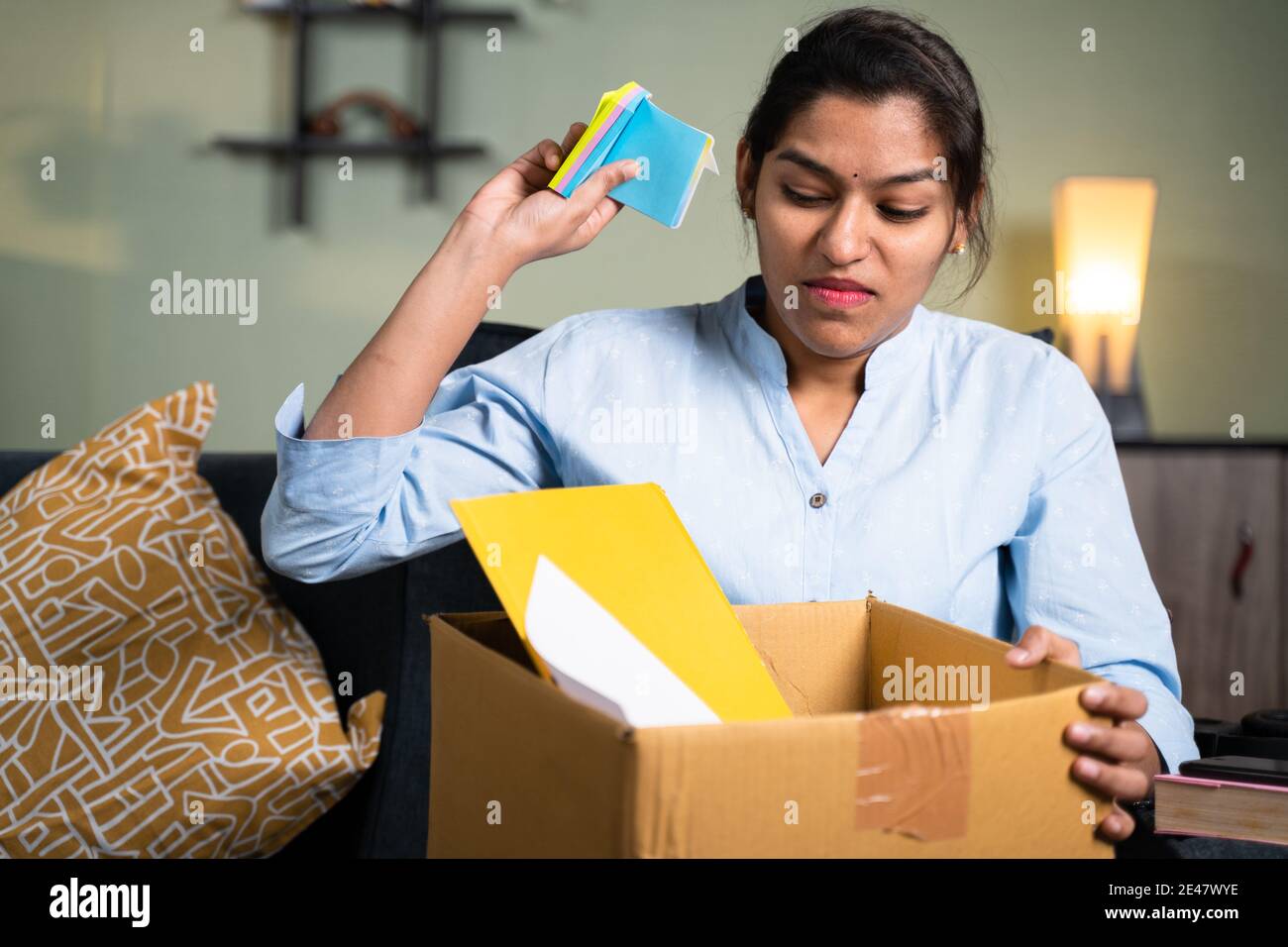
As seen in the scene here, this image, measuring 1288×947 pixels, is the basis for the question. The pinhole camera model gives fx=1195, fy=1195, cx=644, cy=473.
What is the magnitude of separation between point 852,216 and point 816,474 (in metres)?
0.23

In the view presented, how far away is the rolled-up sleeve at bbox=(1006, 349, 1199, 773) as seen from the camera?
3.27 ft

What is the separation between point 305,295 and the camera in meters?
2.73

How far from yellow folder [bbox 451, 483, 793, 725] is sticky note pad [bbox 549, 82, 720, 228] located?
0.29 metres

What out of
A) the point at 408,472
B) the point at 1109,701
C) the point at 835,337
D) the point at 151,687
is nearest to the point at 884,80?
the point at 835,337

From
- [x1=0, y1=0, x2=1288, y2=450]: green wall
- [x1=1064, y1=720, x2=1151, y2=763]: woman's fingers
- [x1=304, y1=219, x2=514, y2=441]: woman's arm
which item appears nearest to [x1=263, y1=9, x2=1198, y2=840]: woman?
[x1=304, y1=219, x2=514, y2=441]: woman's arm

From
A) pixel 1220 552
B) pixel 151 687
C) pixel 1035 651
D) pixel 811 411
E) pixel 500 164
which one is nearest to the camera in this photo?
pixel 1035 651

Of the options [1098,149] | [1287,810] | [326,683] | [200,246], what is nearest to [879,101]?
[1287,810]

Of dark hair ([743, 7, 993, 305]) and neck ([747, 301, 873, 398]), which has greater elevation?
dark hair ([743, 7, 993, 305])

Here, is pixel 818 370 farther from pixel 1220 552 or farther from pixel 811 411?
pixel 1220 552

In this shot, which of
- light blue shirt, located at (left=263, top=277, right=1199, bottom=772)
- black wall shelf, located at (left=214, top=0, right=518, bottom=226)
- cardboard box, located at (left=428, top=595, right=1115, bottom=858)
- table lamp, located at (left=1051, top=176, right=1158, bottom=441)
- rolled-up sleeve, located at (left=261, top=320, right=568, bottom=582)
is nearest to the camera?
cardboard box, located at (left=428, top=595, right=1115, bottom=858)

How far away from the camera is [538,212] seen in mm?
978

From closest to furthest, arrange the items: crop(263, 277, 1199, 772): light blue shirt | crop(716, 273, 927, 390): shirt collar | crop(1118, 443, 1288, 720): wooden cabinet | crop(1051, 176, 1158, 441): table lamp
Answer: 1. crop(263, 277, 1199, 772): light blue shirt
2. crop(716, 273, 927, 390): shirt collar
3. crop(1118, 443, 1288, 720): wooden cabinet
4. crop(1051, 176, 1158, 441): table lamp

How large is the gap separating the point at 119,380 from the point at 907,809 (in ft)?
8.57

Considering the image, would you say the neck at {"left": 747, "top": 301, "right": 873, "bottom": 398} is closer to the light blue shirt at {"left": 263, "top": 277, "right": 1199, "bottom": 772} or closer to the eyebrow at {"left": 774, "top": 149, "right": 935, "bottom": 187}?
the light blue shirt at {"left": 263, "top": 277, "right": 1199, "bottom": 772}
